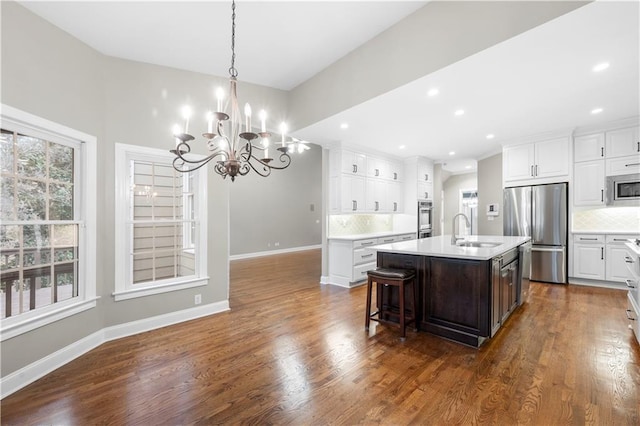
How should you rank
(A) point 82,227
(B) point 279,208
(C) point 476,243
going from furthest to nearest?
(B) point 279,208
(C) point 476,243
(A) point 82,227

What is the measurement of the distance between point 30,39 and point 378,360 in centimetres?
397

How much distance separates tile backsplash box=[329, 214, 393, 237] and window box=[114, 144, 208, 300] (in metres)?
2.59

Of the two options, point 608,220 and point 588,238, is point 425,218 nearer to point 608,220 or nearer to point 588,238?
point 588,238

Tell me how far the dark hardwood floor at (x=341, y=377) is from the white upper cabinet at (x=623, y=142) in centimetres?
284

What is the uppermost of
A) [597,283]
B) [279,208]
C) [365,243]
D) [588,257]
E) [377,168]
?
[377,168]

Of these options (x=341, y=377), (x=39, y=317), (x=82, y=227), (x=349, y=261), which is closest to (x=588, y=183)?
(x=349, y=261)

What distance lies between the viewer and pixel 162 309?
10.8ft

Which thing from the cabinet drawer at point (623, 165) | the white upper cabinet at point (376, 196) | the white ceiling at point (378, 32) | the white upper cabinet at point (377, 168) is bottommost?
the white upper cabinet at point (376, 196)

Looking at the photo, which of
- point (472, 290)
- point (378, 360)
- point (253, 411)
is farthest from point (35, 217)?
point (472, 290)

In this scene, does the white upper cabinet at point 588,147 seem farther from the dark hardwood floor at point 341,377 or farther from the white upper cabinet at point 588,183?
the dark hardwood floor at point 341,377

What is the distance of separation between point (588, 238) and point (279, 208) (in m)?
7.85

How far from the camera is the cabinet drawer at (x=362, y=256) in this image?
16.6ft

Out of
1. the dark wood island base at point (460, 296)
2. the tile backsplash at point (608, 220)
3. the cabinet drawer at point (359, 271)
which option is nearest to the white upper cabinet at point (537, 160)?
the tile backsplash at point (608, 220)

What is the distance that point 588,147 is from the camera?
4922mm
